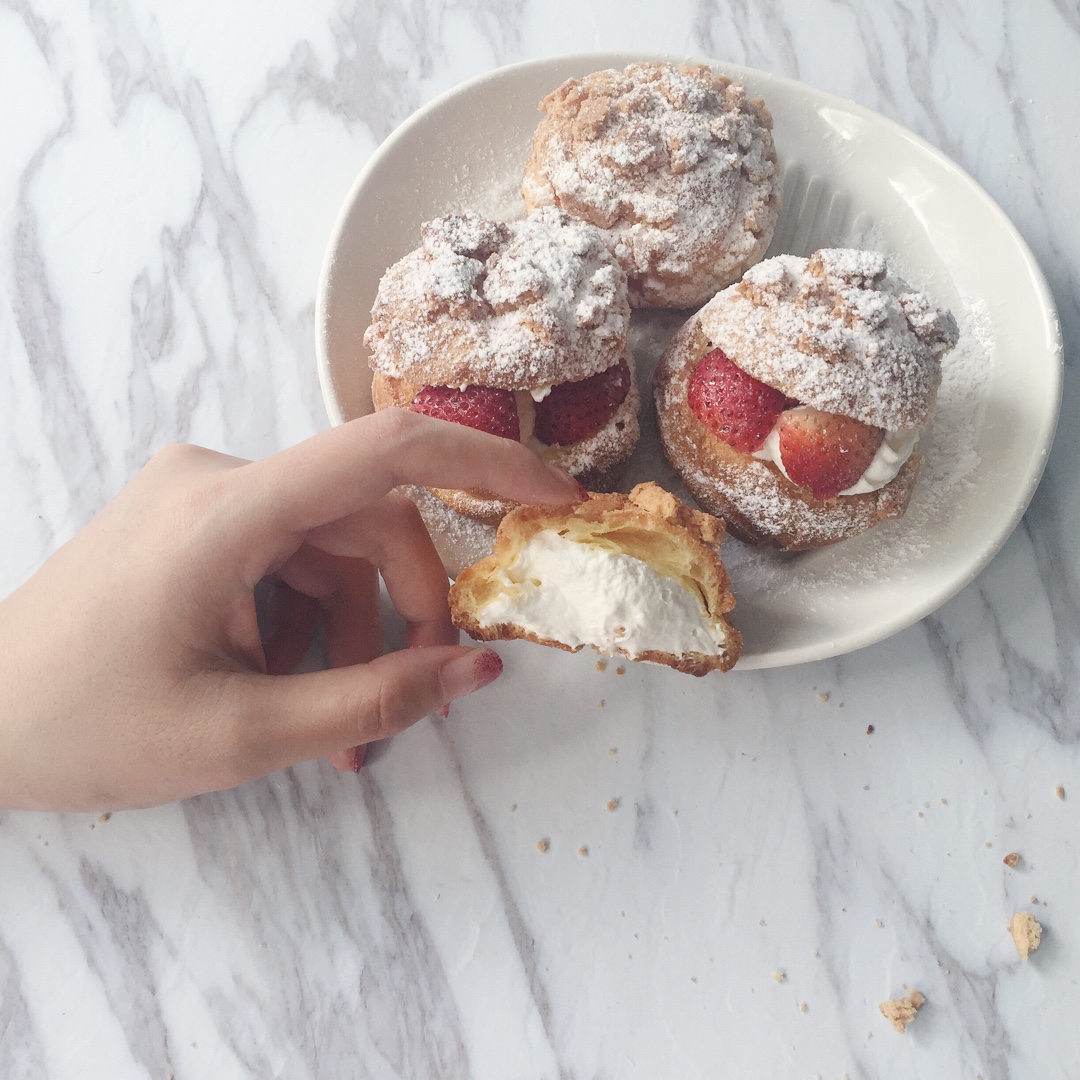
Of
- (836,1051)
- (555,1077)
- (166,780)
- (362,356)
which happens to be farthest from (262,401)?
(836,1051)

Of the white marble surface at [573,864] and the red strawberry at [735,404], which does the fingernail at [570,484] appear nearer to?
the red strawberry at [735,404]

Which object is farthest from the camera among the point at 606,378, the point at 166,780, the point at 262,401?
the point at 262,401

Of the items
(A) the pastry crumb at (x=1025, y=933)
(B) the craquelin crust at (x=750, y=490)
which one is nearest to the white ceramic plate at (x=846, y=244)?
(B) the craquelin crust at (x=750, y=490)

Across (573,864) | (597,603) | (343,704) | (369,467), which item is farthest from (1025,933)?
(369,467)

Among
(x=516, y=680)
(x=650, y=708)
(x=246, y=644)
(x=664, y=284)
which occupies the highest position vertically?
(x=664, y=284)

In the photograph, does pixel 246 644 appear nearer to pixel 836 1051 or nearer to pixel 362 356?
pixel 362 356

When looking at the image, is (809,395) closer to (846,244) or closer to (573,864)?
(846,244)

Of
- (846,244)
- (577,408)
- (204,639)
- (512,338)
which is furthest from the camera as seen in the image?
(846,244)
